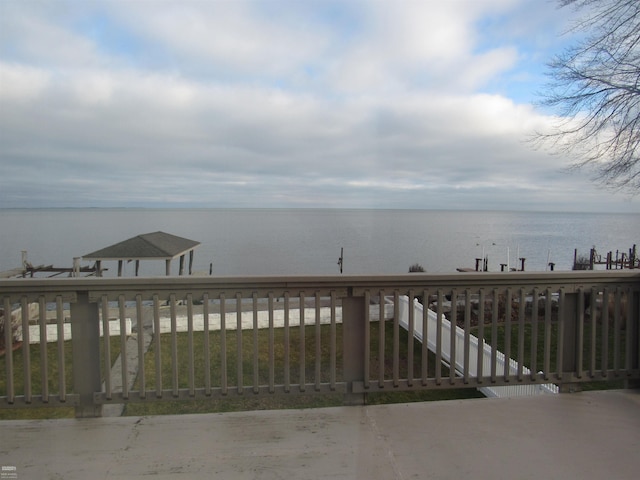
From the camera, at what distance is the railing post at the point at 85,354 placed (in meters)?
2.28

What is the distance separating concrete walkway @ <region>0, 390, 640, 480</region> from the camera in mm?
1836

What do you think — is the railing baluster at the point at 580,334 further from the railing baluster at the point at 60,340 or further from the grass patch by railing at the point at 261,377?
the railing baluster at the point at 60,340

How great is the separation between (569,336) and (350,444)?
1.69 m

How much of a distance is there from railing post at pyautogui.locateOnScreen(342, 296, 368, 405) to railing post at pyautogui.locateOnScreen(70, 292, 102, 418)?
1471mm

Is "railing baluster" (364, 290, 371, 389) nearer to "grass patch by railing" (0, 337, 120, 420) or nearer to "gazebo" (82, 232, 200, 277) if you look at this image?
"grass patch by railing" (0, 337, 120, 420)

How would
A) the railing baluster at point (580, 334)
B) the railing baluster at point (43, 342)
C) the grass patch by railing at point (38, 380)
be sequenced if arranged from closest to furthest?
the railing baluster at point (43, 342) < the railing baluster at point (580, 334) < the grass patch by railing at point (38, 380)

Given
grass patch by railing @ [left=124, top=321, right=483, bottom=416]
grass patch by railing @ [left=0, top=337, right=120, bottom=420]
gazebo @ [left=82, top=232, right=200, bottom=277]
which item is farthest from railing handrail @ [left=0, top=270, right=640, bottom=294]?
gazebo @ [left=82, top=232, right=200, bottom=277]

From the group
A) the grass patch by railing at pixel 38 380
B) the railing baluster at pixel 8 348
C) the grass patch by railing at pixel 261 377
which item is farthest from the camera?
the grass patch by railing at pixel 261 377

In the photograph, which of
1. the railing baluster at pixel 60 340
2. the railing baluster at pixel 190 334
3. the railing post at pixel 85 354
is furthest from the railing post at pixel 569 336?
the railing baluster at pixel 60 340

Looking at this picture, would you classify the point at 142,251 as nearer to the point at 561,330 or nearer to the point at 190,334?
the point at 190,334

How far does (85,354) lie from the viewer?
231cm

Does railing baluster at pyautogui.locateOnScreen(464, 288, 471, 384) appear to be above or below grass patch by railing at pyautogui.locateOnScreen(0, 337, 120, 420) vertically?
above

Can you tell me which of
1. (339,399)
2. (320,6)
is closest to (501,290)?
(339,399)

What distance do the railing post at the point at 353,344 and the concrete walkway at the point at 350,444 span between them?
10cm
